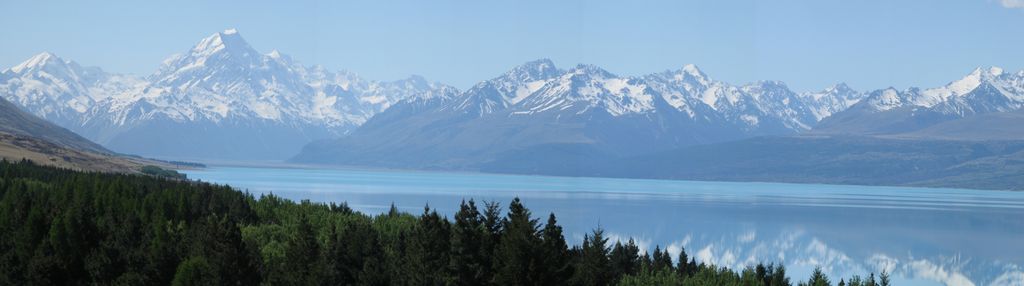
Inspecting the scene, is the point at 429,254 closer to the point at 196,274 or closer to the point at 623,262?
the point at 196,274

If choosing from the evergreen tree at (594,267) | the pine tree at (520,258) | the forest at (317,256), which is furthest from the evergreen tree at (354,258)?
the evergreen tree at (594,267)

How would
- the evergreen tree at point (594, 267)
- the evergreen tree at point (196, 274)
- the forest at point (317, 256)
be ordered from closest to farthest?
the evergreen tree at point (196, 274)
the forest at point (317, 256)
the evergreen tree at point (594, 267)

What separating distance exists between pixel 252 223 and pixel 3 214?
3611 centimetres

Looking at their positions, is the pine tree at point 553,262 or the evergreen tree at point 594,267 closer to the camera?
the pine tree at point 553,262

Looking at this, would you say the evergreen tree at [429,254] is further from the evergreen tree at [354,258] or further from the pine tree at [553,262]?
the pine tree at [553,262]

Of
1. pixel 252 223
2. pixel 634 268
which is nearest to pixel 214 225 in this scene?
pixel 634 268

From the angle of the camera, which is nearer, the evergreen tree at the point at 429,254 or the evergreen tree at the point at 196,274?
the evergreen tree at the point at 196,274

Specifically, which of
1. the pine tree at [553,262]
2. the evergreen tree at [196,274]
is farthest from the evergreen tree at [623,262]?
the evergreen tree at [196,274]

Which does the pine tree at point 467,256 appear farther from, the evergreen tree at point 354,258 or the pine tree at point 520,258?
the pine tree at point 520,258

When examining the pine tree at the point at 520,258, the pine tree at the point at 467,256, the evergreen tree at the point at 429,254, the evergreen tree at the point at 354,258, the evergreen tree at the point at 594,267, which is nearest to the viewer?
the pine tree at the point at 520,258

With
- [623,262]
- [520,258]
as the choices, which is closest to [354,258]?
[520,258]

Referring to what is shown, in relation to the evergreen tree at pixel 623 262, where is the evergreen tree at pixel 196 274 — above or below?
below

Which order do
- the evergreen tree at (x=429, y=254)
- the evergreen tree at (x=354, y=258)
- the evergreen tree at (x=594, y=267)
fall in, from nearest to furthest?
the evergreen tree at (x=429, y=254), the evergreen tree at (x=594, y=267), the evergreen tree at (x=354, y=258)

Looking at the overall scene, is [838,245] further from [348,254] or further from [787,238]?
[348,254]
